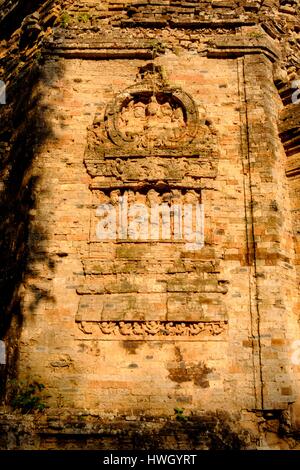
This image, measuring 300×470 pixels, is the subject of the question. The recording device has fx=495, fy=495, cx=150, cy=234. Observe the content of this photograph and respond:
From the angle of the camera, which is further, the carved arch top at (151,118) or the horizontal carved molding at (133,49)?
the horizontal carved molding at (133,49)

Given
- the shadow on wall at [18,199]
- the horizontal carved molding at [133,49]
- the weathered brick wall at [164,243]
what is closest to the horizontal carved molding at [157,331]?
the weathered brick wall at [164,243]

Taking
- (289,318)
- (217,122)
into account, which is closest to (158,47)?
(217,122)

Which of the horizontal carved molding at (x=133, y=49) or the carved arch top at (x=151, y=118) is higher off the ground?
the horizontal carved molding at (x=133, y=49)

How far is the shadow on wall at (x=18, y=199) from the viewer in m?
8.40

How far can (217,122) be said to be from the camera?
941 centimetres

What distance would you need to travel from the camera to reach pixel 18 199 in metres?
9.58

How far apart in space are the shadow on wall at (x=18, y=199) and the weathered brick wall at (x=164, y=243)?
0.06 m

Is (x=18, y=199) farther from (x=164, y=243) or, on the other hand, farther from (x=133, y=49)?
(x=133, y=49)

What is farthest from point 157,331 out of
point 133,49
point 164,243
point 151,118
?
point 133,49

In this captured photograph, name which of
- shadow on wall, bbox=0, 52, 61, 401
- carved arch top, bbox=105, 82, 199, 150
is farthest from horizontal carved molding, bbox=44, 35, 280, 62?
carved arch top, bbox=105, 82, 199, 150

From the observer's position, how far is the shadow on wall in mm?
8398

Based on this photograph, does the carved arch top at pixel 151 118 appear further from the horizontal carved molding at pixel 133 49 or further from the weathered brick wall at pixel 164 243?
the horizontal carved molding at pixel 133 49

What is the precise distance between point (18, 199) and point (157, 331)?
385cm

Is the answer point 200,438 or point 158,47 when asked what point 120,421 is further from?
point 158,47
